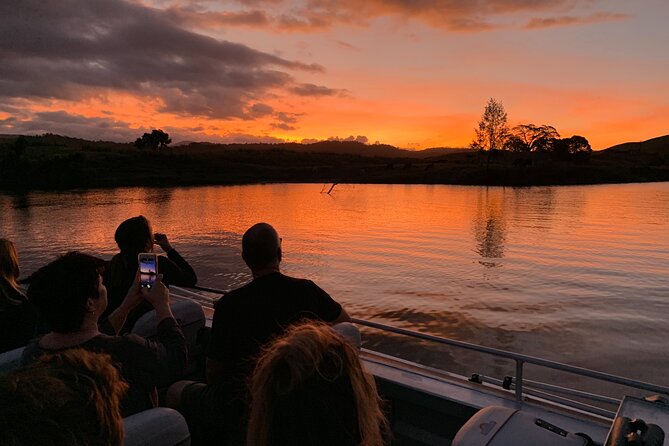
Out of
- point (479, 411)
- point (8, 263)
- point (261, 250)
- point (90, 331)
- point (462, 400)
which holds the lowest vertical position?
point (462, 400)

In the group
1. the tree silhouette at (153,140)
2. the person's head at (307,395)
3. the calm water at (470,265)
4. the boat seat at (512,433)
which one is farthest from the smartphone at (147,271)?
the tree silhouette at (153,140)

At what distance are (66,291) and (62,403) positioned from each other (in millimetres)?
1407

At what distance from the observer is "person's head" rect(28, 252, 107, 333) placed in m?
2.48

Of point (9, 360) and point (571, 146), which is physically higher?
point (571, 146)

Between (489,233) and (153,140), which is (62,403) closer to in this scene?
(489,233)

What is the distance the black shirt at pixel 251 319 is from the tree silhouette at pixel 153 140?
199m

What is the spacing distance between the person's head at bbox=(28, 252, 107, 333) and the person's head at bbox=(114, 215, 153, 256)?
1696 millimetres

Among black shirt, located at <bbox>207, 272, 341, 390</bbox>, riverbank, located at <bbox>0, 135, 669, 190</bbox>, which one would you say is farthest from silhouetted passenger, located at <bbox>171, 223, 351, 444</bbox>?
riverbank, located at <bbox>0, 135, 669, 190</bbox>

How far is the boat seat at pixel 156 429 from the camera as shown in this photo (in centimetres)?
229

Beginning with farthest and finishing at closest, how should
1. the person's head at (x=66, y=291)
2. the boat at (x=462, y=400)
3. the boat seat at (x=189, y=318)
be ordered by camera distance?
the boat seat at (x=189, y=318), the boat at (x=462, y=400), the person's head at (x=66, y=291)

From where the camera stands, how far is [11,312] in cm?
377

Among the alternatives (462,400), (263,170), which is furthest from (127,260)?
(263,170)

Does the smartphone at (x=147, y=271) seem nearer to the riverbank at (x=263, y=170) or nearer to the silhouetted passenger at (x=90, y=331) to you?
the silhouetted passenger at (x=90, y=331)

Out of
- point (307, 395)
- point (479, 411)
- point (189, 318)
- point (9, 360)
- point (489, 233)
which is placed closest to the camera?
point (307, 395)
